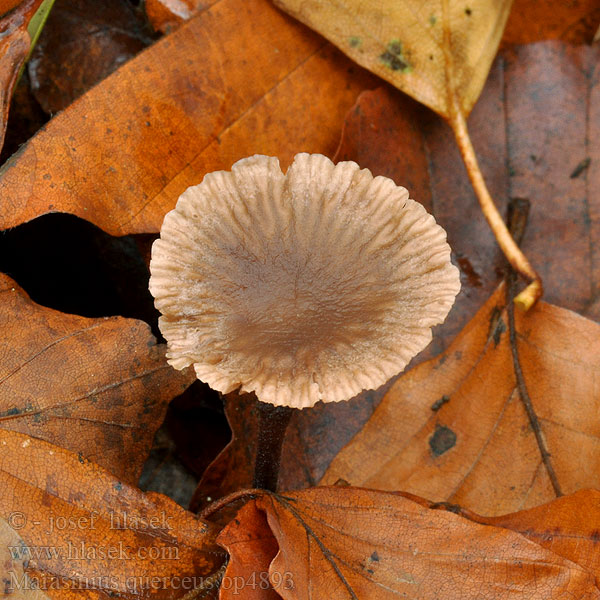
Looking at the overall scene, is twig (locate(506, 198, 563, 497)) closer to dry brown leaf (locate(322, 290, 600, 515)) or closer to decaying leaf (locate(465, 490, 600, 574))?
dry brown leaf (locate(322, 290, 600, 515))

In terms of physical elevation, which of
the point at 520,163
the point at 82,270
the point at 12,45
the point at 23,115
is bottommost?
the point at 520,163

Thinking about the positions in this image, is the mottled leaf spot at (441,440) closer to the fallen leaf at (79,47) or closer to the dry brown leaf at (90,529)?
the dry brown leaf at (90,529)

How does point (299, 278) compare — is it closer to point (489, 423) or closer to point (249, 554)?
point (249, 554)

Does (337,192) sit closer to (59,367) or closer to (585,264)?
(59,367)

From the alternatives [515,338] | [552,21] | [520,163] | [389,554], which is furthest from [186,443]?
[552,21]

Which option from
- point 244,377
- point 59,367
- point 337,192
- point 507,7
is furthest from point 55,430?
point 507,7

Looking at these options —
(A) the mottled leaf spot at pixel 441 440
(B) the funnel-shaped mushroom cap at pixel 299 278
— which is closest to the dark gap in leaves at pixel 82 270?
(B) the funnel-shaped mushroom cap at pixel 299 278

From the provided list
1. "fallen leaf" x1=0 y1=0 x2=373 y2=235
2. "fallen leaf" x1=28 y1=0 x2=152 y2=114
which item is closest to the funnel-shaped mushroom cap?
"fallen leaf" x1=0 y1=0 x2=373 y2=235
